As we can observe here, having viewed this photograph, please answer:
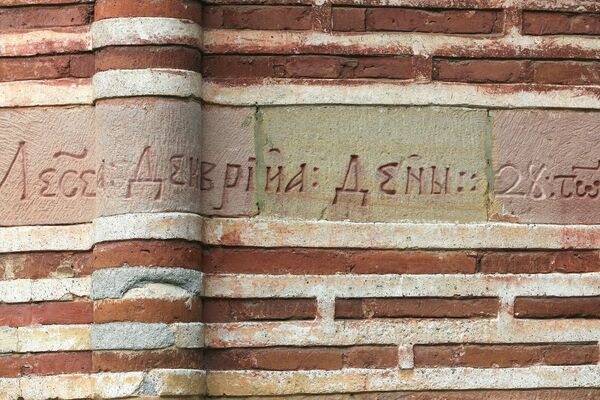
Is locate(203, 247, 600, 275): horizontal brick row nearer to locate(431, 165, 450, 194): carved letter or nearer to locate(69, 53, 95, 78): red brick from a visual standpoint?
locate(431, 165, 450, 194): carved letter

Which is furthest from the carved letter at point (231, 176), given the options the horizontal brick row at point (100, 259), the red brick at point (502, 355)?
the red brick at point (502, 355)

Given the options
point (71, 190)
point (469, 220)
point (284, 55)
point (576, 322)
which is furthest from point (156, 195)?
point (576, 322)

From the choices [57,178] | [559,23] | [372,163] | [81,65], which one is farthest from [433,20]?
[57,178]

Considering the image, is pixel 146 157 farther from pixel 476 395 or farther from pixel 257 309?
pixel 476 395

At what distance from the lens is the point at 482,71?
6.05 metres

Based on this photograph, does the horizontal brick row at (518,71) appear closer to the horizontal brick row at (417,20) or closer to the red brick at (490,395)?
the horizontal brick row at (417,20)

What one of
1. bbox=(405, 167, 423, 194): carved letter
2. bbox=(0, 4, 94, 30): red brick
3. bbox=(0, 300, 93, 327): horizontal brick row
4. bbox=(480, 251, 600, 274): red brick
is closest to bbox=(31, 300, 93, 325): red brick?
bbox=(0, 300, 93, 327): horizontal brick row

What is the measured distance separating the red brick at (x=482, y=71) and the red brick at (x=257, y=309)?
4.20 ft

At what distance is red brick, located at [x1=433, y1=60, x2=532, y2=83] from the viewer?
6.03 metres

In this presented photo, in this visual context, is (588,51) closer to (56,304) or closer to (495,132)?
(495,132)

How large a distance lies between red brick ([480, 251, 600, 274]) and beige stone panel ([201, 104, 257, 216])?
1.18 meters

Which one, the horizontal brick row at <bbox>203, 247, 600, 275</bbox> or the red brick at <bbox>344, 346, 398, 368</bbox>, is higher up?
the horizontal brick row at <bbox>203, 247, 600, 275</bbox>

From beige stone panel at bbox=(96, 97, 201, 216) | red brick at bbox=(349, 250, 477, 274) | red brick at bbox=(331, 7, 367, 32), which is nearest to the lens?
beige stone panel at bbox=(96, 97, 201, 216)

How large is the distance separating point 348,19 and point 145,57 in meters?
1.01
